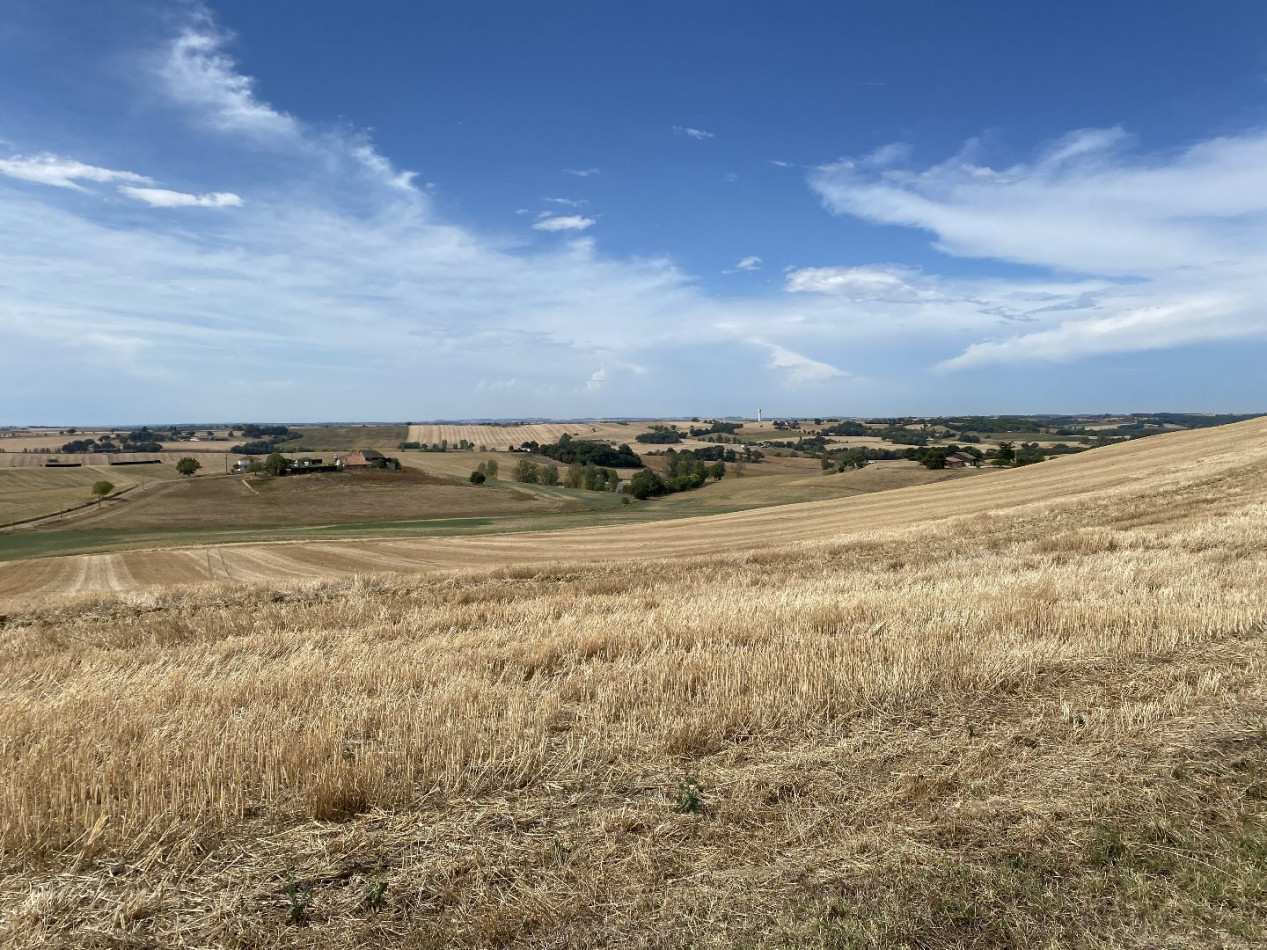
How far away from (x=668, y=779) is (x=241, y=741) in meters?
3.05

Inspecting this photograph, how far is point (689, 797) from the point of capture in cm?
429

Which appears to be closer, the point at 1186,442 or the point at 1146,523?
the point at 1146,523

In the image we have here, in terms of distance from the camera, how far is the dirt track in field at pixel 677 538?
33531 millimetres

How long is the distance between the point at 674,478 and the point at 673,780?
10391cm

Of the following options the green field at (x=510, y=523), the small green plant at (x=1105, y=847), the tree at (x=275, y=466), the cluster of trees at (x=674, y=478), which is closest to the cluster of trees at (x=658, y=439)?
the cluster of trees at (x=674, y=478)

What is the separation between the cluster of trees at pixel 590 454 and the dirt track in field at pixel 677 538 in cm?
8036

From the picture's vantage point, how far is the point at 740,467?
120 meters

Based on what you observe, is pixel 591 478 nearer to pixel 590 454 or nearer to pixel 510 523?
pixel 590 454

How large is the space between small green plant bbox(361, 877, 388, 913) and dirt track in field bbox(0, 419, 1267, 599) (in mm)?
26723

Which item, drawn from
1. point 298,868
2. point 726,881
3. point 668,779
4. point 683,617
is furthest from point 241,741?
point 683,617

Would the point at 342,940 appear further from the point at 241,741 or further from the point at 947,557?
the point at 947,557

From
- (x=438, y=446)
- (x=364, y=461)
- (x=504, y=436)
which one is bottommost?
(x=364, y=461)

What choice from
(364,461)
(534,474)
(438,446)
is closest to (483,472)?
(534,474)

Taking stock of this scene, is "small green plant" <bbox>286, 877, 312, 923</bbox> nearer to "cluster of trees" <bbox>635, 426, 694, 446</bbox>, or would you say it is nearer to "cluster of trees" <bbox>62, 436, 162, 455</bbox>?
"cluster of trees" <bbox>635, 426, 694, 446</bbox>
